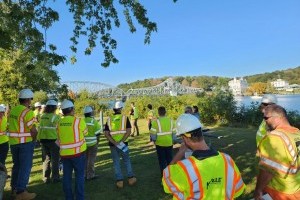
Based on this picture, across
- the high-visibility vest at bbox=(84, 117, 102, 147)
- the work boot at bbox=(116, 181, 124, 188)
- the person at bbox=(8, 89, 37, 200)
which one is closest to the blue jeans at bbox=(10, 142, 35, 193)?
the person at bbox=(8, 89, 37, 200)

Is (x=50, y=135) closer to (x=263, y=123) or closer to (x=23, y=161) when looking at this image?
(x=23, y=161)

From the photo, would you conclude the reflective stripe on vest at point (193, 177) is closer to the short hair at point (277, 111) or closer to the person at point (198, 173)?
the person at point (198, 173)

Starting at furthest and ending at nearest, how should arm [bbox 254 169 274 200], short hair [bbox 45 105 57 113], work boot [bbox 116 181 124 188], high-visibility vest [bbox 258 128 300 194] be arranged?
short hair [bbox 45 105 57 113], work boot [bbox 116 181 124 188], arm [bbox 254 169 274 200], high-visibility vest [bbox 258 128 300 194]

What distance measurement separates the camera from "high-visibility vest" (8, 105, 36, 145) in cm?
754

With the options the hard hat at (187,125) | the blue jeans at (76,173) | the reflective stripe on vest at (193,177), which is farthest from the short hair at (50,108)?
the reflective stripe on vest at (193,177)

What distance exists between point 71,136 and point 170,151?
2696mm

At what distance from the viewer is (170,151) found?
864 cm

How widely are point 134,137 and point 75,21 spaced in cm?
898

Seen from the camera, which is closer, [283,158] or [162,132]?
[283,158]

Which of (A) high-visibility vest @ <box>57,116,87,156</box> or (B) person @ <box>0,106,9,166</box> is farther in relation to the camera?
(B) person @ <box>0,106,9,166</box>

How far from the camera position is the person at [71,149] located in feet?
22.5

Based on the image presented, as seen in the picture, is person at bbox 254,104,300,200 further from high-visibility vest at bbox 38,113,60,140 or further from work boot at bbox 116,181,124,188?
high-visibility vest at bbox 38,113,60,140

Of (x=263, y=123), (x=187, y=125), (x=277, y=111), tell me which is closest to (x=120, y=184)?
(x=263, y=123)

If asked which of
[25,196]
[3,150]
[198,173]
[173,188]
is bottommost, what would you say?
[25,196]
